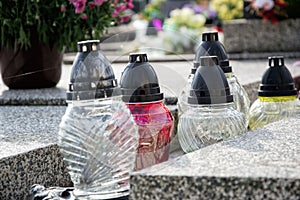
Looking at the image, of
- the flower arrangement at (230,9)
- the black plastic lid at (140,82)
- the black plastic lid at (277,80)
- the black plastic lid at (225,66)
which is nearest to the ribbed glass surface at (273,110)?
the black plastic lid at (277,80)

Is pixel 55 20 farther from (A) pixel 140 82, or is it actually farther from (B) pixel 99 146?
(B) pixel 99 146

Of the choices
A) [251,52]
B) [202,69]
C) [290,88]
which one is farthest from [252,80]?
[251,52]

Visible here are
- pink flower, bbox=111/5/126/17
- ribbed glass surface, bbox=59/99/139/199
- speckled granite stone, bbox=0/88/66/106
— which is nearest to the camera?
ribbed glass surface, bbox=59/99/139/199

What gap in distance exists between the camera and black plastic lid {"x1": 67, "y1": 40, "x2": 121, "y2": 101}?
185 cm

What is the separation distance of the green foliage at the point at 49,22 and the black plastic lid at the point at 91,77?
205 cm

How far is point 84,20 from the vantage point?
405 centimetres

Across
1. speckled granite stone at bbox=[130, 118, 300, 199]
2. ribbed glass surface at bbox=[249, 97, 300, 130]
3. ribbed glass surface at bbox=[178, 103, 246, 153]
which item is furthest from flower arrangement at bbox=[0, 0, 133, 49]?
speckled granite stone at bbox=[130, 118, 300, 199]

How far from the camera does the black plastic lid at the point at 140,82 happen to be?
2031 millimetres

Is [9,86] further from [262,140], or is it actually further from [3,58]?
[262,140]

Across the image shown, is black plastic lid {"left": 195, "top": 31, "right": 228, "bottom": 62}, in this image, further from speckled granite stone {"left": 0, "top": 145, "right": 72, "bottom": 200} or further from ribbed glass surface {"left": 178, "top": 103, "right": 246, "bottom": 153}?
speckled granite stone {"left": 0, "top": 145, "right": 72, "bottom": 200}

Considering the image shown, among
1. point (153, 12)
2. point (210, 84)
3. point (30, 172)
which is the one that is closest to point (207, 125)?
point (210, 84)

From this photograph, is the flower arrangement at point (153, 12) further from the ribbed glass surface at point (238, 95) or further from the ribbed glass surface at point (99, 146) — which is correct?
the ribbed glass surface at point (99, 146)

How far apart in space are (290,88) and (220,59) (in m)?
0.29

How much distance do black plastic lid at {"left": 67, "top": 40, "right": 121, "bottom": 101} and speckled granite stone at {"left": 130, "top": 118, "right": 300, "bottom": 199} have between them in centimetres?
26
